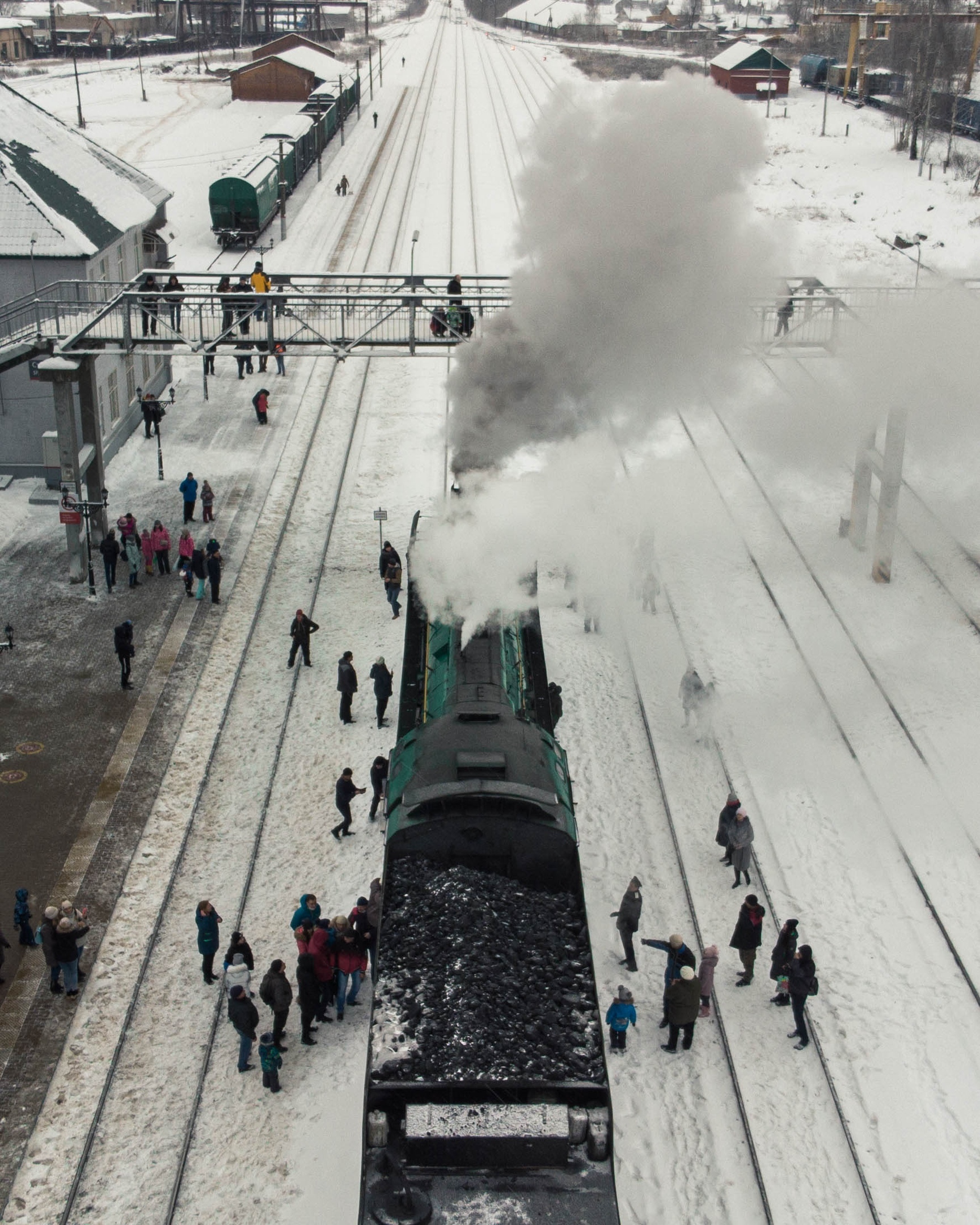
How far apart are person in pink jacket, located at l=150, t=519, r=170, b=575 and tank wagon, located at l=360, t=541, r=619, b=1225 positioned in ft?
32.1

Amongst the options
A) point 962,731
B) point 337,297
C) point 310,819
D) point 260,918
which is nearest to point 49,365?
point 337,297

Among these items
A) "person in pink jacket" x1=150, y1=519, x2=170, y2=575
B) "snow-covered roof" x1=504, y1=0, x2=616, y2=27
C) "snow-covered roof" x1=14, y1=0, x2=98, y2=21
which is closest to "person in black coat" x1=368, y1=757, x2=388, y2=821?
"person in pink jacket" x1=150, y1=519, x2=170, y2=575

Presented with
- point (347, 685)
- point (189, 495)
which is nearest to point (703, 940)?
point (347, 685)

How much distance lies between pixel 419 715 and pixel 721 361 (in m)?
6.80

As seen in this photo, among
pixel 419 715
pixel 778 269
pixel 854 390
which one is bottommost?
pixel 419 715

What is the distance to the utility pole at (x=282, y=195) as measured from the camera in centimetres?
4166

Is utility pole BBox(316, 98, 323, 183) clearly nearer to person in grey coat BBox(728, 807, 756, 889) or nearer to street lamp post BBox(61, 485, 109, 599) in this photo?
street lamp post BBox(61, 485, 109, 599)

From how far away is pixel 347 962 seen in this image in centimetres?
1159

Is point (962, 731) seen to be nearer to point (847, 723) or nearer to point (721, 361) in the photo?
point (847, 723)

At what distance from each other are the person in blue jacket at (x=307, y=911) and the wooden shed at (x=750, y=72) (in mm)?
61379

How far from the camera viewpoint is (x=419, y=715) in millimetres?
13539

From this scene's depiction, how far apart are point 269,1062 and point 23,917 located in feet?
11.1

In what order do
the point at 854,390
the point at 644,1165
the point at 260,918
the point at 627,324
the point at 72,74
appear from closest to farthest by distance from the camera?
the point at 644,1165, the point at 260,918, the point at 627,324, the point at 854,390, the point at 72,74

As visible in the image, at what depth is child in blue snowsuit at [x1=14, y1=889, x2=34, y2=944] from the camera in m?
12.7
